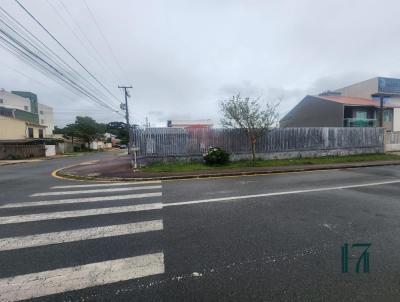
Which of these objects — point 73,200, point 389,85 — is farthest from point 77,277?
point 389,85

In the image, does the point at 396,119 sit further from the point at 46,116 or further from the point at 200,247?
the point at 46,116

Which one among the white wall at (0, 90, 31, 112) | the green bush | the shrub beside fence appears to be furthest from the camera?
the white wall at (0, 90, 31, 112)

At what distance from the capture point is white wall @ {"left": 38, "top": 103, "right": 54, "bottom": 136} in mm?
57263

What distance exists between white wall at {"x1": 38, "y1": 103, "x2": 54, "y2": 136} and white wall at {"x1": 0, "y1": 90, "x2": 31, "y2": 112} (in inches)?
333

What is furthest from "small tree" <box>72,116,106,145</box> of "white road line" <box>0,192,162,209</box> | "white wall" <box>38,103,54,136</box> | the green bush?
"white road line" <box>0,192,162,209</box>

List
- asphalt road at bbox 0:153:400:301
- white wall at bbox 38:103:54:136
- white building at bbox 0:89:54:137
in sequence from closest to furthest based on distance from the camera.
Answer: asphalt road at bbox 0:153:400:301
white building at bbox 0:89:54:137
white wall at bbox 38:103:54:136

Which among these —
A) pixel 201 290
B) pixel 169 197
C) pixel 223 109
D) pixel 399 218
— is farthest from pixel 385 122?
pixel 201 290

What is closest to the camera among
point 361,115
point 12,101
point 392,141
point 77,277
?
point 77,277

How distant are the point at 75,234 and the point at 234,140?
12.1 meters

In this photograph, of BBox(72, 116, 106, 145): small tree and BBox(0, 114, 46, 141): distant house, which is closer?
BBox(0, 114, 46, 141): distant house

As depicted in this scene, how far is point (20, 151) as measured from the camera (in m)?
28.6

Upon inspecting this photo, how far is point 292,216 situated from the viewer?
493cm

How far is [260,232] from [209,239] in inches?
39.6

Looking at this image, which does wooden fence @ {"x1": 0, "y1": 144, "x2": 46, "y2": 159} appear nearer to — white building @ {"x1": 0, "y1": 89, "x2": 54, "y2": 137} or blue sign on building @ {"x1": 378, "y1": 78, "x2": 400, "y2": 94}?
white building @ {"x1": 0, "y1": 89, "x2": 54, "y2": 137}
